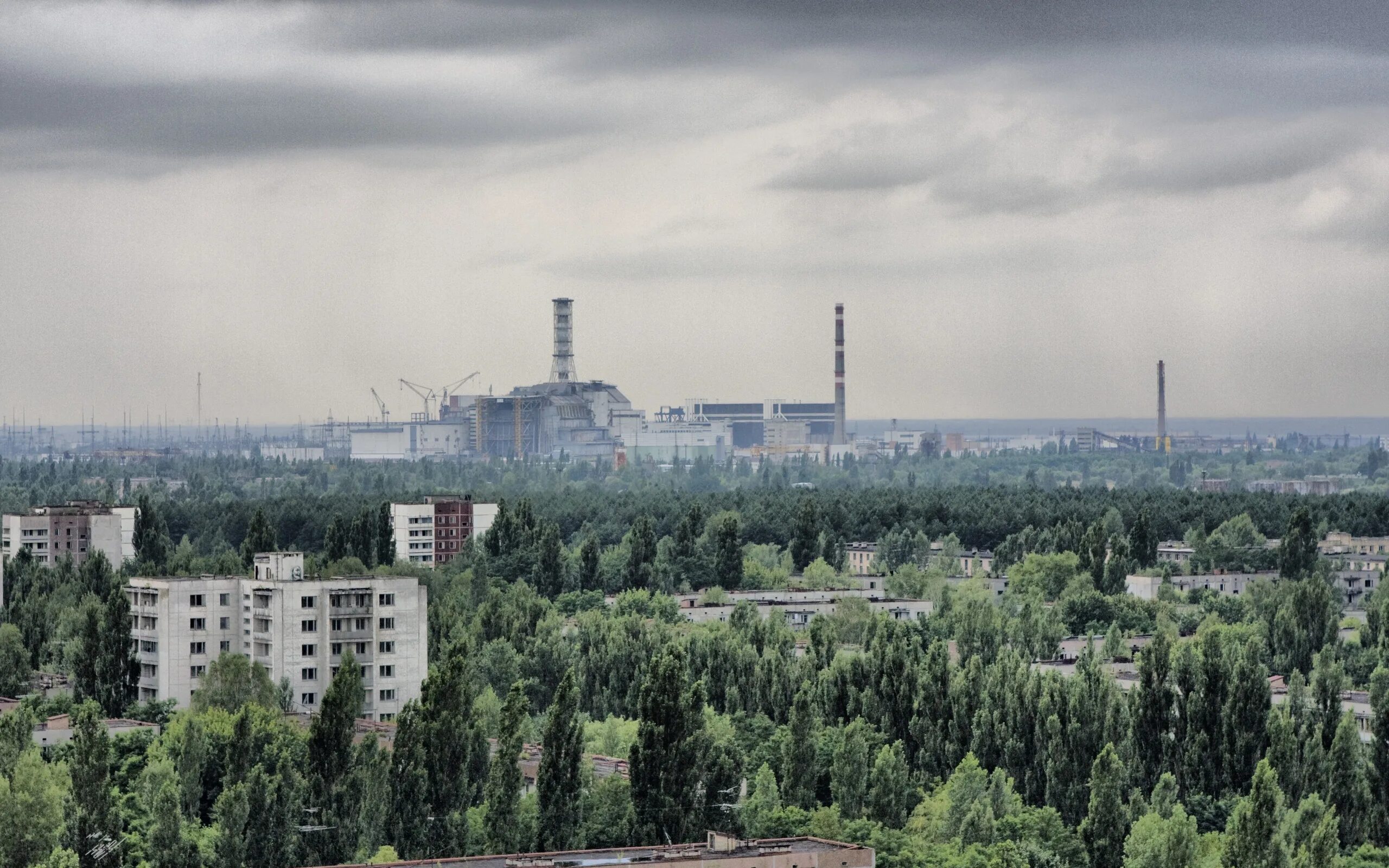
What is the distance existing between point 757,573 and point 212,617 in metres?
32.6

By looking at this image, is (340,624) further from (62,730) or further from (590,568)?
(590,568)

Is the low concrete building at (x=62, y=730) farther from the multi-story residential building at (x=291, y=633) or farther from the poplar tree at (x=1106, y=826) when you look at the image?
the poplar tree at (x=1106, y=826)

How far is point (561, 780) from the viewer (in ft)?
119

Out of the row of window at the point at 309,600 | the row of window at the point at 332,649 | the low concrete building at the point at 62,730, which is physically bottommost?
the low concrete building at the point at 62,730

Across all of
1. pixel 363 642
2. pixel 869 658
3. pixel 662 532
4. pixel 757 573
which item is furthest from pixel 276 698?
pixel 662 532

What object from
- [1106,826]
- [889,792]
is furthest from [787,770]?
[1106,826]

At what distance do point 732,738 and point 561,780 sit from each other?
22.6ft

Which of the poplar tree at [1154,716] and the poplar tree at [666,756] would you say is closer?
the poplar tree at [666,756]

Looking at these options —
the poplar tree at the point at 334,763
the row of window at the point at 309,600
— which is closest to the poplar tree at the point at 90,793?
the poplar tree at the point at 334,763

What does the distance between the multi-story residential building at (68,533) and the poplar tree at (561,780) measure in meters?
47.6

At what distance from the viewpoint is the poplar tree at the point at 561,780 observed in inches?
1395

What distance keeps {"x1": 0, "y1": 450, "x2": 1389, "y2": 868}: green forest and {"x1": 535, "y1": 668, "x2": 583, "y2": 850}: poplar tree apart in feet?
0.14

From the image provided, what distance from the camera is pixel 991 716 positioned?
41.6 metres

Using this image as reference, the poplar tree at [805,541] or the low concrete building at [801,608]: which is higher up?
the poplar tree at [805,541]
